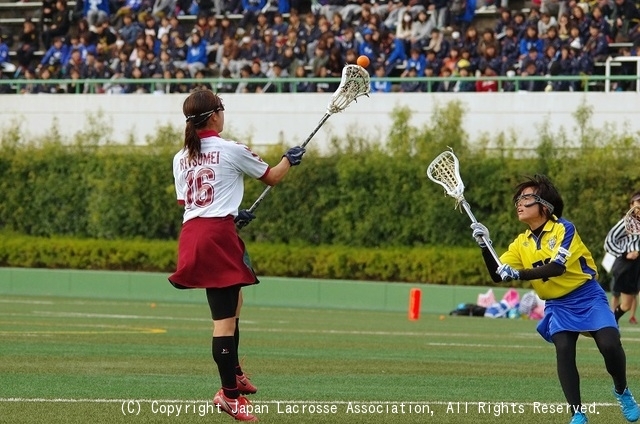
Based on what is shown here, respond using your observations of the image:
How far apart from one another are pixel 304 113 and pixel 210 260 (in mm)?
25770

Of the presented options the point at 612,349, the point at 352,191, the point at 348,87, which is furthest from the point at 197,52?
the point at 612,349

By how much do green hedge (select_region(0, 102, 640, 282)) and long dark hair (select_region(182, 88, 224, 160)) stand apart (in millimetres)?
22875

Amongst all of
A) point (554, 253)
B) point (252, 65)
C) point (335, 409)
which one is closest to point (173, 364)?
point (335, 409)

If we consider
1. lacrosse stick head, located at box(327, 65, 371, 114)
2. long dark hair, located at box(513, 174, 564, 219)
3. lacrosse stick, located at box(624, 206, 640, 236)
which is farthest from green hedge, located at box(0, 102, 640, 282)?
long dark hair, located at box(513, 174, 564, 219)

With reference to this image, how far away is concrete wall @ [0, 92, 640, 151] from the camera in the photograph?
32688mm

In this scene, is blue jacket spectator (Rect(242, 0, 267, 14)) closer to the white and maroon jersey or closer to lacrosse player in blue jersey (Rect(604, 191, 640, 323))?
lacrosse player in blue jersey (Rect(604, 191, 640, 323))

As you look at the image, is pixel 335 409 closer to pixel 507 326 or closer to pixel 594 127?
pixel 507 326

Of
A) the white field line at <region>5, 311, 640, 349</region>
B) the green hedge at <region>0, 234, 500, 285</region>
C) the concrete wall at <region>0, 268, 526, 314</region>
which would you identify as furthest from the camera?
the green hedge at <region>0, 234, 500, 285</region>

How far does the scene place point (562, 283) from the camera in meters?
9.91

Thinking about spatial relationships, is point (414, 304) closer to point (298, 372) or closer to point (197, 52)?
point (298, 372)

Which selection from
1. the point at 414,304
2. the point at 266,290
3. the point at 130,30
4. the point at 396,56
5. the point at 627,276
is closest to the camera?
the point at 627,276

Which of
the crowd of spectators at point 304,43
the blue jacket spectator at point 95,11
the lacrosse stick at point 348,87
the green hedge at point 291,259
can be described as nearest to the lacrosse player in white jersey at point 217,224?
the lacrosse stick at point 348,87

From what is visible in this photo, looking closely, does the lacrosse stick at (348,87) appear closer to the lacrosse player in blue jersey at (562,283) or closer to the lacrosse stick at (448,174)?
the lacrosse stick at (448,174)

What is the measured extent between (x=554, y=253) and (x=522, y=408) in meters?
1.51
